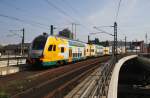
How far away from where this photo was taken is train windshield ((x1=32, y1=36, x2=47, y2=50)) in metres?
24.5

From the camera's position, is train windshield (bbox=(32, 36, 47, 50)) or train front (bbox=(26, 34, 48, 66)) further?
train windshield (bbox=(32, 36, 47, 50))

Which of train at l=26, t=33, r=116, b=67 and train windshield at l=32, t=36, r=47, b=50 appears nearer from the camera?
train at l=26, t=33, r=116, b=67

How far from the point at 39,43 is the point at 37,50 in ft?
2.58

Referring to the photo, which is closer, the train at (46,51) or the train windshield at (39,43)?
the train at (46,51)

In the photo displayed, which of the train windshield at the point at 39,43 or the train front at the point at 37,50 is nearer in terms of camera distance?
the train front at the point at 37,50

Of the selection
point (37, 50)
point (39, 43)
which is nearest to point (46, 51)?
point (37, 50)

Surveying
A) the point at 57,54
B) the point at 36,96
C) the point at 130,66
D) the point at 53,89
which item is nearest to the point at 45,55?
the point at 57,54

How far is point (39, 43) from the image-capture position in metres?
24.8

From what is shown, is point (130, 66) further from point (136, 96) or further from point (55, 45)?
point (55, 45)

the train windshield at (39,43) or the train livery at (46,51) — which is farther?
the train windshield at (39,43)

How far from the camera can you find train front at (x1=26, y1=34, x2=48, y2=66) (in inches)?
945

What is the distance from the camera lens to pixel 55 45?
2609cm

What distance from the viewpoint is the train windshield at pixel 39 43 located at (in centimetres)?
2450

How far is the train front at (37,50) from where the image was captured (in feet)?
78.8
